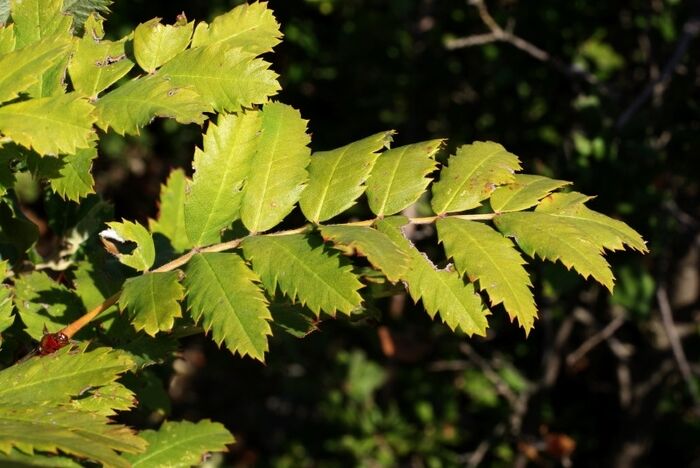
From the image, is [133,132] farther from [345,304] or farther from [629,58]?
[629,58]

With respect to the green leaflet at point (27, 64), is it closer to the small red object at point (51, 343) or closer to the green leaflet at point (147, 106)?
the green leaflet at point (147, 106)

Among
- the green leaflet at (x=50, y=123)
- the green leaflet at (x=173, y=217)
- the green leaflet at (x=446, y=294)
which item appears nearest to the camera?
the green leaflet at (x=50, y=123)

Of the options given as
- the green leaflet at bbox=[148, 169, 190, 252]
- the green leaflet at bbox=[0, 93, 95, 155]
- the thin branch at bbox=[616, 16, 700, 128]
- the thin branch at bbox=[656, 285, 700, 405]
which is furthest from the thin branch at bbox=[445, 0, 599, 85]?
the green leaflet at bbox=[0, 93, 95, 155]

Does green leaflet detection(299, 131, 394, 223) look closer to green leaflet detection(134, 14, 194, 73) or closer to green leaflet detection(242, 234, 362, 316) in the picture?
green leaflet detection(242, 234, 362, 316)

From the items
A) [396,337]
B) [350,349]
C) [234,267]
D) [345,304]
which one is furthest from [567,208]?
[350,349]

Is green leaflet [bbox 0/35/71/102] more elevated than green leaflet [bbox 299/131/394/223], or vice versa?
green leaflet [bbox 0/35/71/102]

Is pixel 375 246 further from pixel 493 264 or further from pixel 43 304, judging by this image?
pixel 43 304

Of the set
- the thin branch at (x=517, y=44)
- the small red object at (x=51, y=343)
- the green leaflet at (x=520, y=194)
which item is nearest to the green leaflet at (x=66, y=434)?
the small red object at (x=51, y=343)
